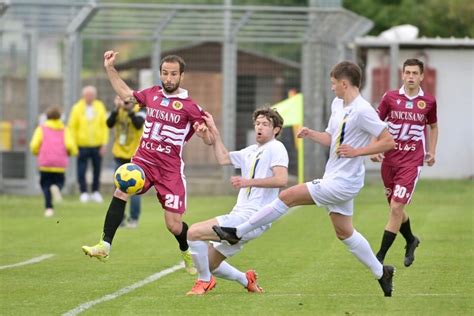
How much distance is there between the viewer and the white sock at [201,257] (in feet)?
36.2

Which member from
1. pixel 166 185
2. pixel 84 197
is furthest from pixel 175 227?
pixel 84 197

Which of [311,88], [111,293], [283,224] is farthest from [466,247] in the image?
[311,88]

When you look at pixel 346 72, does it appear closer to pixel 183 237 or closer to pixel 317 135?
pixel 317 135

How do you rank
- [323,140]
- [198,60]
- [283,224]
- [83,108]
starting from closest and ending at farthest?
[323,140]
[283,224]
[83,108]
[198,60]

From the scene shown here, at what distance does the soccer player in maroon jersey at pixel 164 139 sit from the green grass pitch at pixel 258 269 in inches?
25.7

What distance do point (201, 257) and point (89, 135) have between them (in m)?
13.7

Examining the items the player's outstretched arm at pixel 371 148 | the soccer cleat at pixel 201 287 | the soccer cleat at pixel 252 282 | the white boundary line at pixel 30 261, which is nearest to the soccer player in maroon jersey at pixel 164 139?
the soccer cleat at pixel 201 287

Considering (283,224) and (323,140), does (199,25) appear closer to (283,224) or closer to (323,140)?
(283,224)

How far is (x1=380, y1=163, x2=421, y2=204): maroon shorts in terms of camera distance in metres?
13.3

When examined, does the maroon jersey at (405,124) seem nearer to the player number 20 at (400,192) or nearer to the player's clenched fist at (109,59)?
the player number 20 at (400,192)

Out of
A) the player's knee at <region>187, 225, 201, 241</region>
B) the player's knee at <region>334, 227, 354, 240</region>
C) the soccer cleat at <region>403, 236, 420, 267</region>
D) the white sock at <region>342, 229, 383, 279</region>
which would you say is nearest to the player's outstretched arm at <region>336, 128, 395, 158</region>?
the player's knee at <region>334, 227, 354, 240</region>

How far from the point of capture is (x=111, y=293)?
11438mm

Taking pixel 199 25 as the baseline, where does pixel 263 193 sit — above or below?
below

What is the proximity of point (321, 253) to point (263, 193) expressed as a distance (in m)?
4.09
